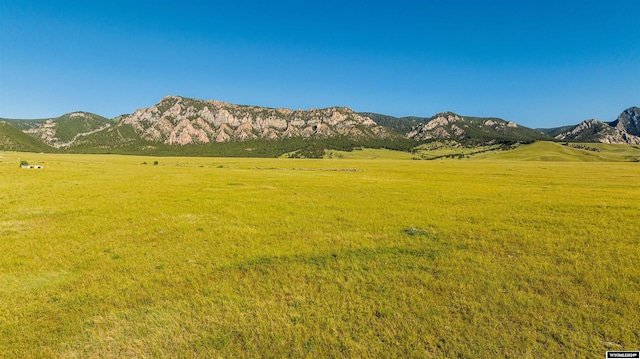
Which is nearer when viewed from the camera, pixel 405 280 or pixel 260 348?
pixel 260 348

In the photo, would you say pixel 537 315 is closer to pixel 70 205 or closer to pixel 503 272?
pixel 503 272

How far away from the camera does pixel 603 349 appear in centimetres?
710

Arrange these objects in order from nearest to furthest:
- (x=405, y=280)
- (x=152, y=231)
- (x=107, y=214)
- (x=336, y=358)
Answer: (x=336, y=358)
(x=405, y=280)
(x=152, y=231)
(x=107, y=214)

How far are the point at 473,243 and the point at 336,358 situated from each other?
11014 mm

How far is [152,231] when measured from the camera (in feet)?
56.4

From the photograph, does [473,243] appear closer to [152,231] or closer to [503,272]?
[503,272]

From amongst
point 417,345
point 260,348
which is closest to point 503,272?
point 417,345

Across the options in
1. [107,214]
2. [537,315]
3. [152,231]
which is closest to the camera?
[537,315]

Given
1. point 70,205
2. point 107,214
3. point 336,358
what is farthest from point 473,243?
point 70,205

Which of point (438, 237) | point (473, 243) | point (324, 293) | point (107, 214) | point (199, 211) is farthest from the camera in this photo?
point (199, 211)

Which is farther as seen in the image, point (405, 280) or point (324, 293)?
point (405, 280)

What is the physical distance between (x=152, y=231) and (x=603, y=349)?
2019 centimetres

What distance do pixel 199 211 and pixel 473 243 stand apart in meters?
19.8

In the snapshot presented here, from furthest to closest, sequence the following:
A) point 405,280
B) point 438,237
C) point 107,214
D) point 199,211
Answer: point 199,211 < point 107,214 < point 438,237 < point 405,280
